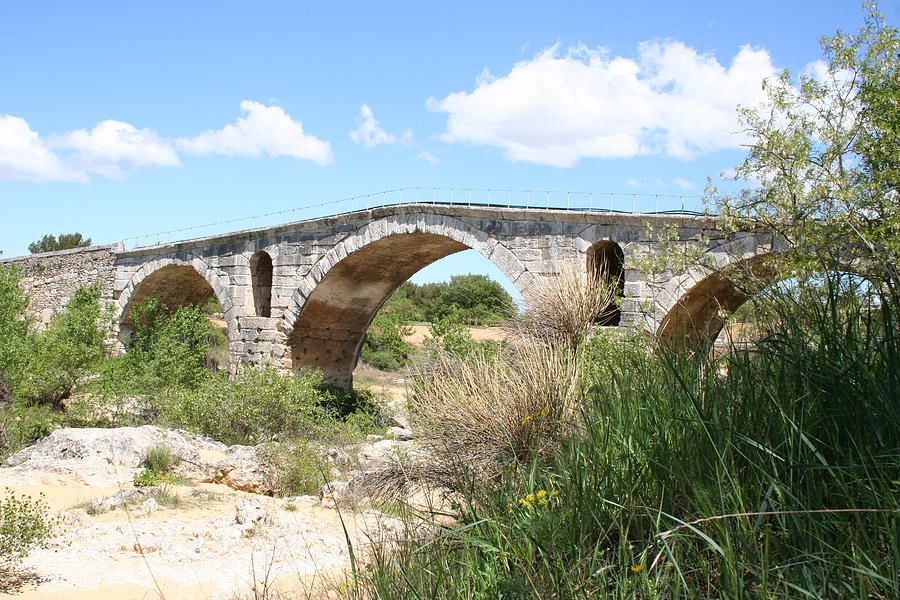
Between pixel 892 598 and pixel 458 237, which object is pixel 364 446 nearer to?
pixel 458 237

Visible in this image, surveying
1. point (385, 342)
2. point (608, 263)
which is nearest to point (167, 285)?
point (385, 342)

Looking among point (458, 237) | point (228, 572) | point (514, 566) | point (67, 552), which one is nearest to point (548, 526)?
point (514, 566)

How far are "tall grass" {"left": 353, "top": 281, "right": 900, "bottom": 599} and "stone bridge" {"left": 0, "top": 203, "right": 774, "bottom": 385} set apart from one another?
19.4 feet

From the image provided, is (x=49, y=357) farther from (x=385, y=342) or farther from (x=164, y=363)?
(x=385, y=342)

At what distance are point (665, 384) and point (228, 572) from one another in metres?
4.42

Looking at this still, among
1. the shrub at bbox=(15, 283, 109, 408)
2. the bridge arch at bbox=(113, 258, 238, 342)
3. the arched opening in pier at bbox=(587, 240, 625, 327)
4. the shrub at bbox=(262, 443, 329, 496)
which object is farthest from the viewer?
the bridge arch at bbox=(113, 258, 238, 342)

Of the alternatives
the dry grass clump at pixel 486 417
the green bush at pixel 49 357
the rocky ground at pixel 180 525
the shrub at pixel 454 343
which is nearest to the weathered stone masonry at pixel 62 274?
the green bush at pixel 49 357

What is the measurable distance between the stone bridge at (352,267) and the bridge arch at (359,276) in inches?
1.2

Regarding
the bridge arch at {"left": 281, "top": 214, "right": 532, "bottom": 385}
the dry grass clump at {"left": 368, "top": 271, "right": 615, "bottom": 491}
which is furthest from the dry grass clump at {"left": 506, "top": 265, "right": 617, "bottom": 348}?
the bridge arch at {"left": 281, "top": 214, "right": 532, "bottom": 385}

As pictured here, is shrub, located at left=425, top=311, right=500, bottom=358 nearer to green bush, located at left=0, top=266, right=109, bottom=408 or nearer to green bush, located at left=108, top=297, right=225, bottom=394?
green bush, located at left=108, top=297, right=225, bottom=394

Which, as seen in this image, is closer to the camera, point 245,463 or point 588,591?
point 588,591

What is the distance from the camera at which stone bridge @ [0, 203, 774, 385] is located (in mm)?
12102

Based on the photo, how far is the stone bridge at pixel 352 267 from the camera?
1210 cm

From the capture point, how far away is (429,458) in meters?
6.41
